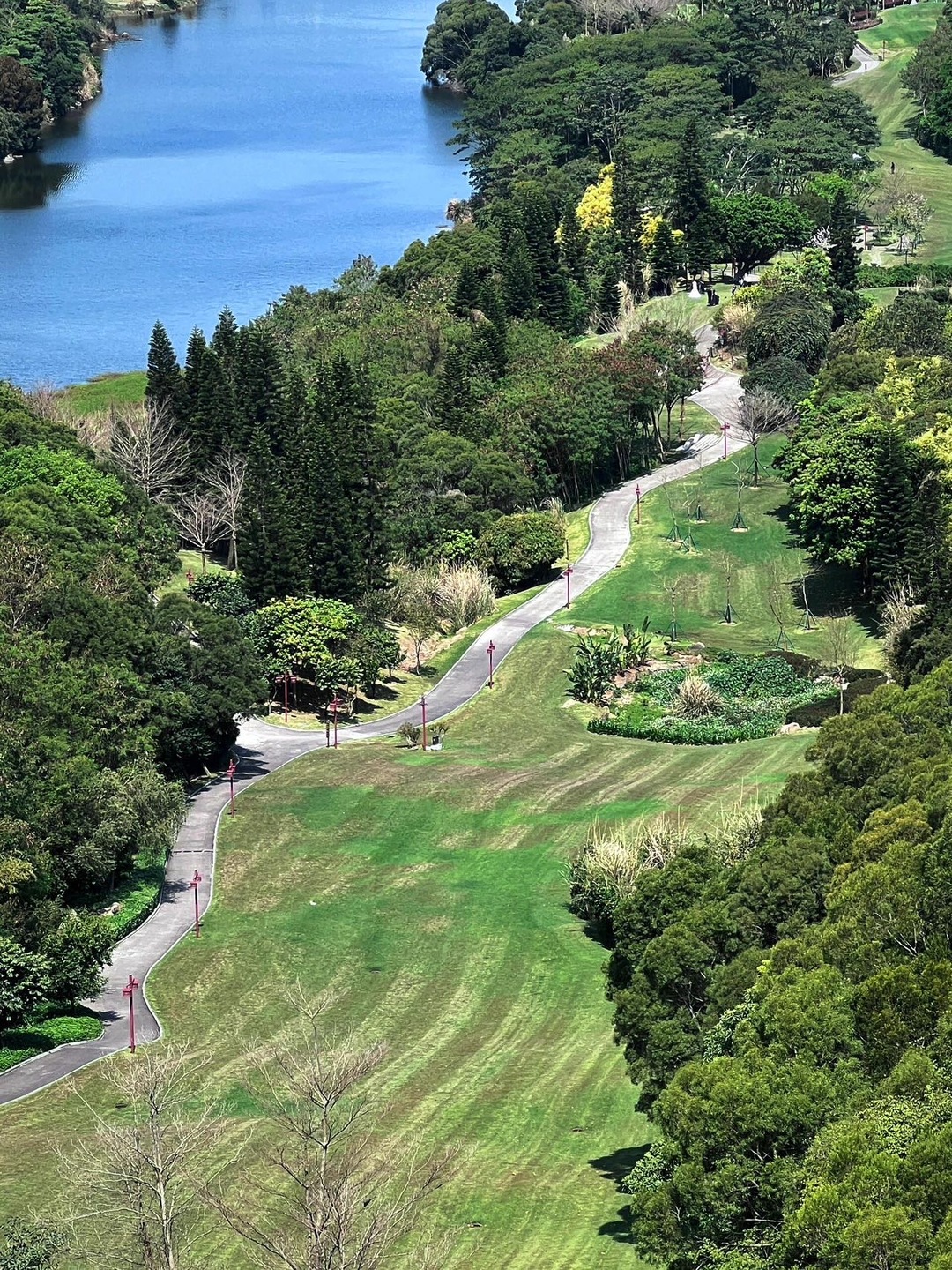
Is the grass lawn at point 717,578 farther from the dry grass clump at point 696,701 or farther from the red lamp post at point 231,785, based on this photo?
the red lamp post at point 231,785

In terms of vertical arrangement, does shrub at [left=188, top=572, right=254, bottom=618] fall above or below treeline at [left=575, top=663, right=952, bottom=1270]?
below

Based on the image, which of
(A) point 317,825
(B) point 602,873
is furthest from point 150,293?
(B) point 602,873

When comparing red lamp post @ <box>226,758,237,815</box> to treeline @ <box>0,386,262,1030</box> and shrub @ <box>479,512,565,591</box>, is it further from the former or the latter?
shrub @ <box>479,512,565,591</box>

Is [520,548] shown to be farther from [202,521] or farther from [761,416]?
[761,416]

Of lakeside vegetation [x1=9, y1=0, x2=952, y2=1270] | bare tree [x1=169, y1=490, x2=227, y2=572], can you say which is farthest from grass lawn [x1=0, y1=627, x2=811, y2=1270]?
bare tree [x1=169, y1=490, x2=227, y2=572]

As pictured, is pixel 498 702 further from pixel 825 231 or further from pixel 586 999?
pixel 825 231

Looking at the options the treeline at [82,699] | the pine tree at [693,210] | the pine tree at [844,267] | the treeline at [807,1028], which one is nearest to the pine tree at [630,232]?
the pine tree at [693,210]
